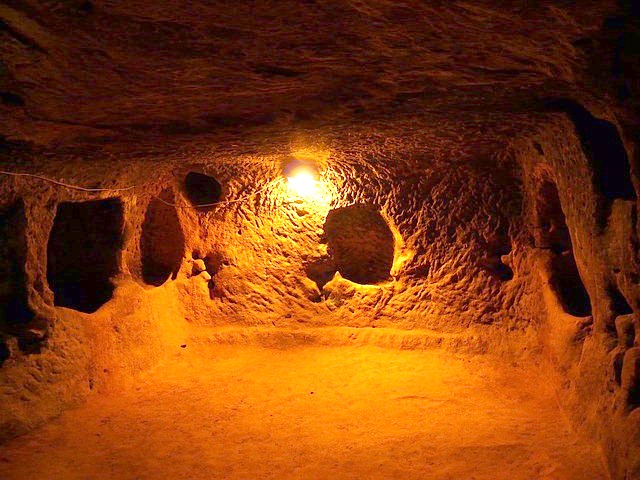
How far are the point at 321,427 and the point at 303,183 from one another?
86.5 inches

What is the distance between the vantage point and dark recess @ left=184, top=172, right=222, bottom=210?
200 inches

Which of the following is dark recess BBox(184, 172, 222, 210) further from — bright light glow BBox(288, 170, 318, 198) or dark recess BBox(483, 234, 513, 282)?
dark recess BBox(483, 234, 513, 282)

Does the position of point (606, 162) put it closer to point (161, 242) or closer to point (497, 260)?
point (497, 260)

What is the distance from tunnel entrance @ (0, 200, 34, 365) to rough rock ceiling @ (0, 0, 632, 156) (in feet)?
2.16

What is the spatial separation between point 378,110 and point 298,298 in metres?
2.48

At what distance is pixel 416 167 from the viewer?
175 inches

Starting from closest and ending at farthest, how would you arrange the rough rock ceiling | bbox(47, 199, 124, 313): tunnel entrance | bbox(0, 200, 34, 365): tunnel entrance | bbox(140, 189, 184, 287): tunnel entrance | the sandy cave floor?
the rough rock ceiling
the sandy cave floor
bbox(0, 200, 34, 365): tunnel entrance
bbox(47, 199, 124, 313): tunnel entrance
bbox(140, 189, 184, 287): tunnel entrance

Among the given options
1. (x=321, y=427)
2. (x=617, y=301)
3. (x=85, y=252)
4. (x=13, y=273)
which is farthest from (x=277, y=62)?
(x=85, y=252)

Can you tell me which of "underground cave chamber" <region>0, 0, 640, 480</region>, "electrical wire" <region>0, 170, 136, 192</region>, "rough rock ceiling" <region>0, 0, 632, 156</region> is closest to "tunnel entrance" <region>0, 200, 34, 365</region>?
"underground cave chamber" <region>0, 0, 640, 480</region>

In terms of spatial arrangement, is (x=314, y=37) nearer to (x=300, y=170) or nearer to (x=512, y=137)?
(x=512, y=137)

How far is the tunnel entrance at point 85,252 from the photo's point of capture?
437 centimetres

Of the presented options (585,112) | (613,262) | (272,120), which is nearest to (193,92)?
(272,120)

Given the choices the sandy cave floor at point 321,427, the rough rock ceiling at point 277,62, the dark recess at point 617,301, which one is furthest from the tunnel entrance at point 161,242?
the dark recess at point 617,301

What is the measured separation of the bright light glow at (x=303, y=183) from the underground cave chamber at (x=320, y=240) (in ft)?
0.08
